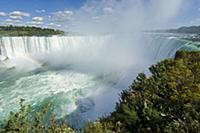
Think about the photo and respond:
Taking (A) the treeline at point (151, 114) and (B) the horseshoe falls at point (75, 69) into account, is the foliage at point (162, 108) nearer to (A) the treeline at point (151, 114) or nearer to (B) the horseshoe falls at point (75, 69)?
(A) the treeline at point (151, 114)

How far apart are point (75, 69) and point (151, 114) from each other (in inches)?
1201

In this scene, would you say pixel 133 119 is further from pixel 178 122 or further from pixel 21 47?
pixel 21 47

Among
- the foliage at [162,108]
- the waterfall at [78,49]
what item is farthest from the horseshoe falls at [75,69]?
the foliage at [162,108]

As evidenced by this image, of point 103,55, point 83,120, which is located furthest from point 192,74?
point 103,55

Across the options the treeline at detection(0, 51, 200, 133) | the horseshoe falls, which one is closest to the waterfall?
the horseshoe falls

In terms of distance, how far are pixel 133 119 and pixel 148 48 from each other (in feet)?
108

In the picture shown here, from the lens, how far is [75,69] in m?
40.6

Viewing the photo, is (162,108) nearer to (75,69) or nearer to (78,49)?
(75,69)

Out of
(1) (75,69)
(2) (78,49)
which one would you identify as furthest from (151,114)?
(2) (78,49)

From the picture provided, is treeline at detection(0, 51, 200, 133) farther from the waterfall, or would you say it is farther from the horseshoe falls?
the waterfall

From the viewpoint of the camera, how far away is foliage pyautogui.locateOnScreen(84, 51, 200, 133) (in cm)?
980

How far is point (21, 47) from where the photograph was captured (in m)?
49.0

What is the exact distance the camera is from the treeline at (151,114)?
8406 mm

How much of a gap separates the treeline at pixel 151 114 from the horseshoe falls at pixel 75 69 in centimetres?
734
